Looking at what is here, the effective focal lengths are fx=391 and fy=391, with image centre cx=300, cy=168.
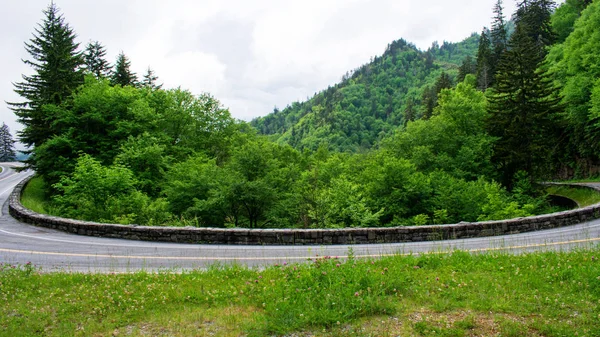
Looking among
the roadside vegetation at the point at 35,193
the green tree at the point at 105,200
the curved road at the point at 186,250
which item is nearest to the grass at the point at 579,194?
the curved road at the point at 186,250

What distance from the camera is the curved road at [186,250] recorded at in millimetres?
10359

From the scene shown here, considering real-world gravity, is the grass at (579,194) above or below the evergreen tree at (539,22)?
below

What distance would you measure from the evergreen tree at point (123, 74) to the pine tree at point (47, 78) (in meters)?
8.78

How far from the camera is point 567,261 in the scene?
307 inches

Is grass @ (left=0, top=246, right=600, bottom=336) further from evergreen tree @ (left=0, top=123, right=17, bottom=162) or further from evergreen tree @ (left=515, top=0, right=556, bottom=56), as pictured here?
evergreen tree @ (left=0, top=123, right=17, bottom=162)

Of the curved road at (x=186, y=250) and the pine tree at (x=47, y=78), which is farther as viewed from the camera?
the pine tree at (x=47, y=78)

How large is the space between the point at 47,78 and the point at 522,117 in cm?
4387

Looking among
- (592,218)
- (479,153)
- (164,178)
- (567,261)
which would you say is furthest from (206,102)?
(567,261)

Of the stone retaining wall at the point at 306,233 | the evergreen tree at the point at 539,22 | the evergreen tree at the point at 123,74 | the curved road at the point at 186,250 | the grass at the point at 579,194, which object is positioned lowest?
the curved road at the point at 186,250

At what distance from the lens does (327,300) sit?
632cm

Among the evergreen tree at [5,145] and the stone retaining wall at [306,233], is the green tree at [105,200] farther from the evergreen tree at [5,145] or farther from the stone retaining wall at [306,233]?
the evergreen tree at [5,145]

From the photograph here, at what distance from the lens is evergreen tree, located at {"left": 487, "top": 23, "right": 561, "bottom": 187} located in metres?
34.8

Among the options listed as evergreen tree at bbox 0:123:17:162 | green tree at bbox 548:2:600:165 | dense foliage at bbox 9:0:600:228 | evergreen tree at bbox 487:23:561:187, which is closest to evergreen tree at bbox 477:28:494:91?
dense foliage at bbox 9:0:600:228

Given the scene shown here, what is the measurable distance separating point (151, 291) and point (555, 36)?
69.6m
